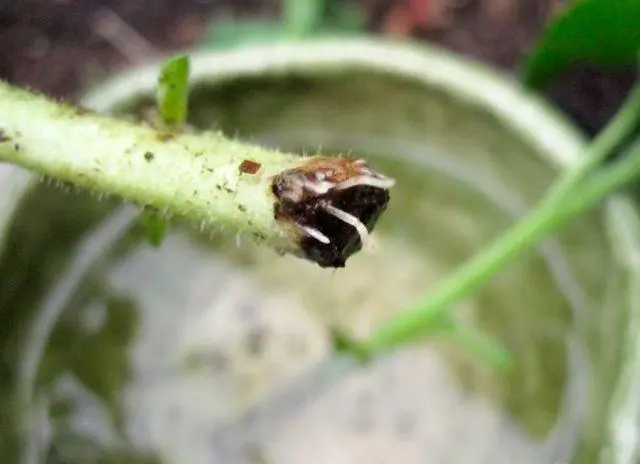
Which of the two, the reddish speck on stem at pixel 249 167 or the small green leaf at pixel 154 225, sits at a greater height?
the small green leaf at pixel 154 225

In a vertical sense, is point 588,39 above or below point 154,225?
above

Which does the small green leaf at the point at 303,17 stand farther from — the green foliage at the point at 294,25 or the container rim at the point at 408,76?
the container rim at the point at 408,76

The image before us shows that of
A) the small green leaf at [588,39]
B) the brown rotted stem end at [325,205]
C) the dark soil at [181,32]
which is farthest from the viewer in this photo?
the dark soil at [181,32]

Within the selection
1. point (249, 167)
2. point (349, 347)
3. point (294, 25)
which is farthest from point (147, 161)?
point (294, 25)

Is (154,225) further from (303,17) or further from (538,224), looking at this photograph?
(303,17)

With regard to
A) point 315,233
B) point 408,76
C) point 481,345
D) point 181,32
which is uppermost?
point 181,32

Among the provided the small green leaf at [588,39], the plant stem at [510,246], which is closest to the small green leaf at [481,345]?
the plant stem at [510,246]

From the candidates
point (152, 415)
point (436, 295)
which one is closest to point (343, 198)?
point (436, 295)
